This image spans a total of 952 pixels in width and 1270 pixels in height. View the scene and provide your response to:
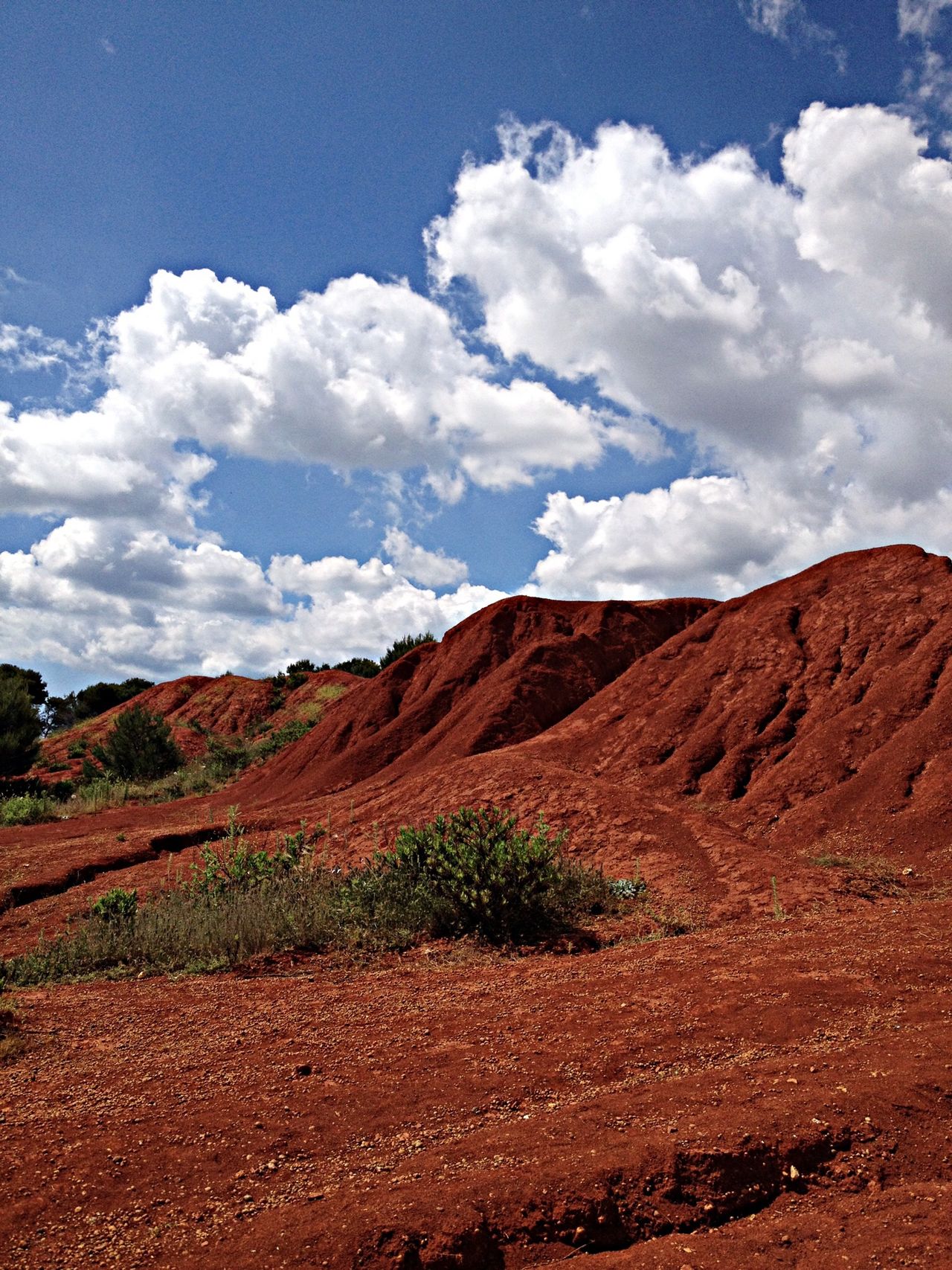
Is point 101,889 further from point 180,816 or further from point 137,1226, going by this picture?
point 137,1226

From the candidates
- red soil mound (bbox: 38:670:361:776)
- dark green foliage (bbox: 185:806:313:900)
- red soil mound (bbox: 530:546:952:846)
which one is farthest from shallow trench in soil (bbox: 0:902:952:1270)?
red soil mound (bbox: 38:670:361:776)

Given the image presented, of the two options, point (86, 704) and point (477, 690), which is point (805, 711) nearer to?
point (477, 690)

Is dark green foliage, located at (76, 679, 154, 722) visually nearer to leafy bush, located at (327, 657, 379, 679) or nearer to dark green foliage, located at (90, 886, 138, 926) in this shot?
leafy bush, located at (327, 657, 379, 679)

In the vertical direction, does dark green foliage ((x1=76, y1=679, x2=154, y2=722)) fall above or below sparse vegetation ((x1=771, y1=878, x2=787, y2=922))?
above

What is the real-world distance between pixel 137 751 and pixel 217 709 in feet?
52.2

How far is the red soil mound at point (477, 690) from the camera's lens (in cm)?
2584

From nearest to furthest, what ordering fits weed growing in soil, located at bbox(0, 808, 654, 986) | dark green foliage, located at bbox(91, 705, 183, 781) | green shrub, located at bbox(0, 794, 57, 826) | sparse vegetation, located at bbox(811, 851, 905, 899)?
weed growing in soil, located at bbox(0, 808, 654, 986) < sparse vegetation, located at bbox(811, 851, 905, 899) < green shrub, located at bbox(0, 794, 57, 826) < dark green foliage, located at bbox(91, 705, 183, 781)

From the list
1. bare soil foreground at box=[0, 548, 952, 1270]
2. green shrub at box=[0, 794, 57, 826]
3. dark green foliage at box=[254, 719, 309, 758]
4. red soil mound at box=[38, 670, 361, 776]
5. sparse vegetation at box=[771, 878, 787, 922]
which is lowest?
sparse vegetation at box=[771, 878, 787, 922]

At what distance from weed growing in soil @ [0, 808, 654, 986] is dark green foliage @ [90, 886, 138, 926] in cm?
2

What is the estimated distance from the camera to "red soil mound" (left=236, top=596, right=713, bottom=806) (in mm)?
25844

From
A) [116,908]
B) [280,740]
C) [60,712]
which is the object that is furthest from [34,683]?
[116,908]

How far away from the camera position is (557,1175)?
364 cm

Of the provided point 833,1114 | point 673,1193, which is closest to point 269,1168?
point 673,1193

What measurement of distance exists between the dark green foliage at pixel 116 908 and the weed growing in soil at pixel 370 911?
2 centimetres
